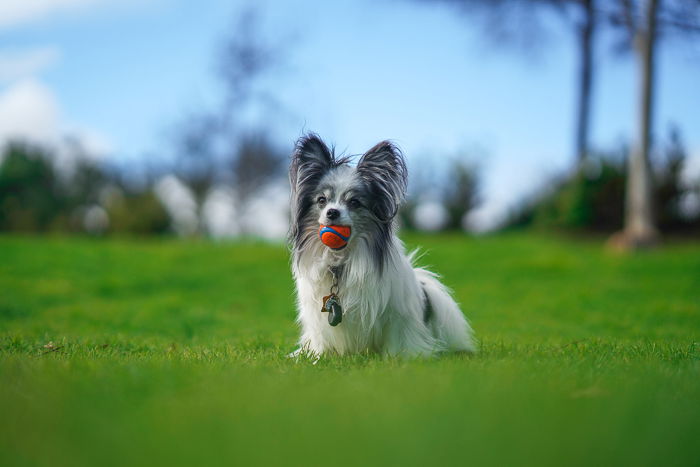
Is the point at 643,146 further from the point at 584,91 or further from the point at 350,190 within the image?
the point at 350,190

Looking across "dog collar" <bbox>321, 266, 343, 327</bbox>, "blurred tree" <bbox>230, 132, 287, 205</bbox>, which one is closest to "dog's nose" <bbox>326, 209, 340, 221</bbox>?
"dog collar" <bbox>321, 266, 343, 327</bbox>

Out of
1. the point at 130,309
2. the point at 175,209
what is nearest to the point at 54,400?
the point at 130,309

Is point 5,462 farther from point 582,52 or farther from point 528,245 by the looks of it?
point 582,52

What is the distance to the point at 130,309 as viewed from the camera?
11.5 meters

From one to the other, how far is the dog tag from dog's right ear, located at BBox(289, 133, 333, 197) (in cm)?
91

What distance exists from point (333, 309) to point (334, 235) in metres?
0.62

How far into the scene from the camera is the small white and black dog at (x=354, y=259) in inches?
204

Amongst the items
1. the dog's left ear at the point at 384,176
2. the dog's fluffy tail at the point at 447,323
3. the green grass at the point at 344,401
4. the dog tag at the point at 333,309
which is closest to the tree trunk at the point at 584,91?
the green grass at the point at 344,401

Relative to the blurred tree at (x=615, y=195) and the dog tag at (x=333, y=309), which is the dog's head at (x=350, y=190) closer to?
the dog tag at (x=333, y=309)

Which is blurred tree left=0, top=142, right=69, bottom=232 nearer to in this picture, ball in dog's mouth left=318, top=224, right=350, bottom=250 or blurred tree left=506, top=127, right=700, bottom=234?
blurred tree left=506, top=127, right=700, bottom=234

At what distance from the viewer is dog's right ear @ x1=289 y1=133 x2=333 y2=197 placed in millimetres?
5332

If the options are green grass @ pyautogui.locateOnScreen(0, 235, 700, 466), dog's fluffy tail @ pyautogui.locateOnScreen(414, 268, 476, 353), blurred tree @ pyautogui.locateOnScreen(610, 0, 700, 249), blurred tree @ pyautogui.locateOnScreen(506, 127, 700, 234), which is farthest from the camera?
blurred tree @ pyautogui.locateOnScreen(506, 127, 700, 234)

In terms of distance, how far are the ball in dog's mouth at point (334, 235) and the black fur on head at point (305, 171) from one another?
1.17 feet

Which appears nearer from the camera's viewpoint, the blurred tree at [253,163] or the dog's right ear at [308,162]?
the dog's right ear at [308,162]
